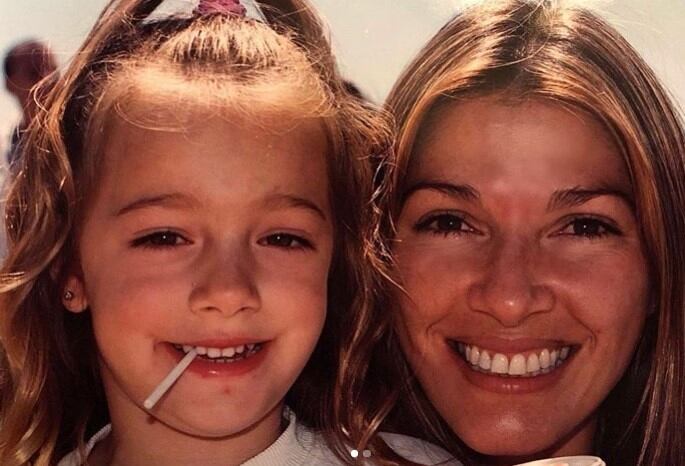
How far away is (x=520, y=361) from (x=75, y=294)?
1.43 ft

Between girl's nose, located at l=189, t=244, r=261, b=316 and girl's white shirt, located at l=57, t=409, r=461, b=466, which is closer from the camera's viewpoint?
girl's nose, located at l=189, t=244, r=261, b=316

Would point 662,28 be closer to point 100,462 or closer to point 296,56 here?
point 296,56

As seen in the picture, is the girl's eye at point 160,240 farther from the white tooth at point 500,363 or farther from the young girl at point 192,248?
the white tooth at point 500,363

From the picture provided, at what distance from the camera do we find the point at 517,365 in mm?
1005

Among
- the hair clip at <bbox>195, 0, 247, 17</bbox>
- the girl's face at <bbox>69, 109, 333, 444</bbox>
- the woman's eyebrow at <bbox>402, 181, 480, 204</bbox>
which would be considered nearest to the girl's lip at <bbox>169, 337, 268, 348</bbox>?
the girl's face at <bbox>69, 109, 333, 444</bbox>

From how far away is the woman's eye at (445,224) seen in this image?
1021 millimetres

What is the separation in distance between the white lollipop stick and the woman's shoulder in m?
0.26

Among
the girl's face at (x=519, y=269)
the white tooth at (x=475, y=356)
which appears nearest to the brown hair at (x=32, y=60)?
the girl's face at (x=519, y=269)

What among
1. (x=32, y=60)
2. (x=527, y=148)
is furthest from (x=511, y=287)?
(x=32, y=60)

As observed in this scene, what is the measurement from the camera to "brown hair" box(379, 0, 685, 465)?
99cm

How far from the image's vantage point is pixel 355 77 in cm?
111

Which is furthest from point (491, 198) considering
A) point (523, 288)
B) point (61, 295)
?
point (61, 295)

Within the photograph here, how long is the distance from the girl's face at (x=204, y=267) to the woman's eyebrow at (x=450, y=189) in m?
0.11

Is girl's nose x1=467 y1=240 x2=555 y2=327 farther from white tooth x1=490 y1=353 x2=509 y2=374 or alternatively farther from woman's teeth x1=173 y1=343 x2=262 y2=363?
woman's teeth x1=173 y1=343 x2=262 y2=363
